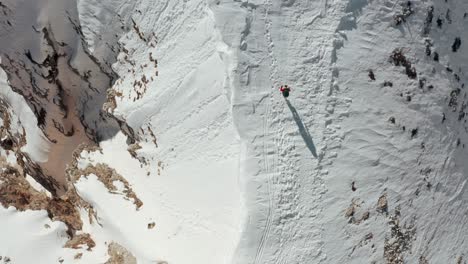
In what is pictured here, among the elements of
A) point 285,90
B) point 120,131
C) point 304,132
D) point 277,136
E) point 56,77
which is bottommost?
point 304,132

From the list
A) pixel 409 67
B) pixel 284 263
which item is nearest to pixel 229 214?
pixel 284 263

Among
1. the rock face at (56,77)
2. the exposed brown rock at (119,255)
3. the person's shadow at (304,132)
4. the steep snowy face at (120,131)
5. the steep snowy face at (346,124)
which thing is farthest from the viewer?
the rock face at (56,77)

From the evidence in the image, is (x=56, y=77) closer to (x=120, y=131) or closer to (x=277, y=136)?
(x=120, y=131)

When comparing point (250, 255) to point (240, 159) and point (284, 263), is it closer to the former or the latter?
point (284, 263)

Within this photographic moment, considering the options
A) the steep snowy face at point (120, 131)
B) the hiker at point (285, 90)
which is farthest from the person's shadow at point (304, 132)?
the steep snowy face at point (120, 131)

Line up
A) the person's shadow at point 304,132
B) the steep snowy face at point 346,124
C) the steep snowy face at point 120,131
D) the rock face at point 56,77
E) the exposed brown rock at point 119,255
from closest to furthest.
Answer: the steep snowy face at point 346,124, the person's shadow at point 304,132, the steep snowy face at point 120,131, the exposed brown rock at point 119,255, the rock face at point 56,77

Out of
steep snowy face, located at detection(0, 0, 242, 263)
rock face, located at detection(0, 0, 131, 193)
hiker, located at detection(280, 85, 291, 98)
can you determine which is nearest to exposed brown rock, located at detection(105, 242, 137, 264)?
steep snowy face, located at detection(0, 0, 242, 263)

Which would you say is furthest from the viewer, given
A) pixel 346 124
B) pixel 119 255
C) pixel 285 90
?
pixel 119 255

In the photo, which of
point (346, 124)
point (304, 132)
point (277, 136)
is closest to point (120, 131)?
point (277, 136)

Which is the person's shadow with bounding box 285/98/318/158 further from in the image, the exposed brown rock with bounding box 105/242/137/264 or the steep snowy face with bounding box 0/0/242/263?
the exposed brown rock with bounding box 105/242/137/264

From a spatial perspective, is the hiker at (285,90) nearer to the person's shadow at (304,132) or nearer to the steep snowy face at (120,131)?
the person's shadow at (304,132)
